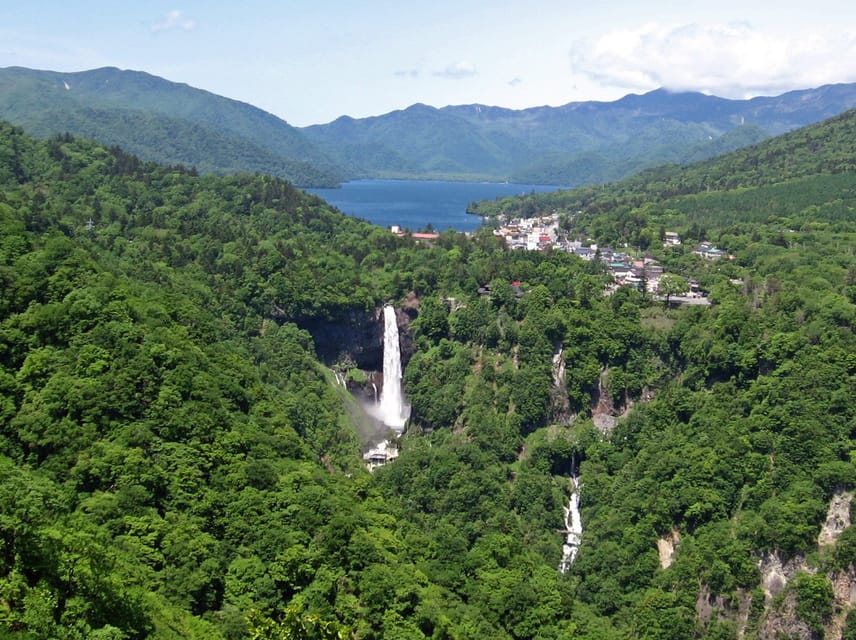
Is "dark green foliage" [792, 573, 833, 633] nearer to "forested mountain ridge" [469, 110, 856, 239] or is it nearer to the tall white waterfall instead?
the tall white waterfall

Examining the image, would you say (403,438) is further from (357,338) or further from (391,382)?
(357,338)

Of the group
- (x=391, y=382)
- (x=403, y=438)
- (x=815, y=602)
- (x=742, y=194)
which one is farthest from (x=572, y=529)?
(x=742, y=194)

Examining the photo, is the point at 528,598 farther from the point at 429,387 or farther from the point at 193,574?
the point at 429,387

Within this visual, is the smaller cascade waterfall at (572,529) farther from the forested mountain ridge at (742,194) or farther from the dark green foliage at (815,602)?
the forested mountain ridge at (742,194)

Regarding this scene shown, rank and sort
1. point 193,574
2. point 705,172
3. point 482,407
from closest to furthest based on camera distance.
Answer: point 193,574 → point 482,407 → point 705,172

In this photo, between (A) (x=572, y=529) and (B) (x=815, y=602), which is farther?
(A) (x=572, y=529)

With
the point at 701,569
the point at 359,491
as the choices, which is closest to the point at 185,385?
the point at 359,491
